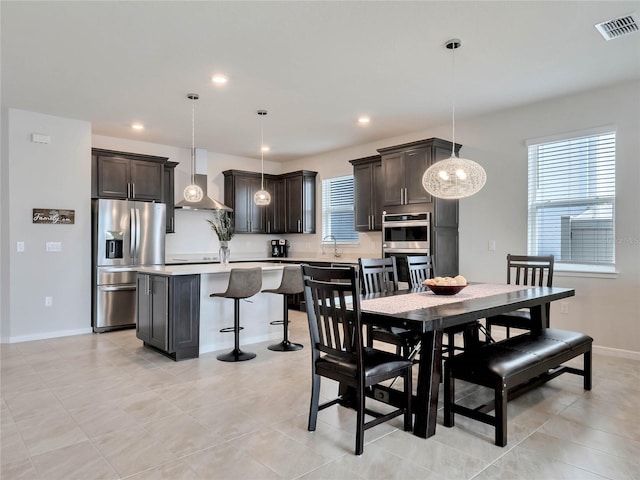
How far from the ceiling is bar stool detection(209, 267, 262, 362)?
187 centimetres

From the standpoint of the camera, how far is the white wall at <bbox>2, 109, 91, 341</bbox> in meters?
4.93

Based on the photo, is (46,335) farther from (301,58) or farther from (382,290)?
(301,58)

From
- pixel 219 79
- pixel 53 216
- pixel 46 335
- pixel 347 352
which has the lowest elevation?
pixel 46 335

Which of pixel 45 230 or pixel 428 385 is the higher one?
pixel 45 230

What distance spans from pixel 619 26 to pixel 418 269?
244cm

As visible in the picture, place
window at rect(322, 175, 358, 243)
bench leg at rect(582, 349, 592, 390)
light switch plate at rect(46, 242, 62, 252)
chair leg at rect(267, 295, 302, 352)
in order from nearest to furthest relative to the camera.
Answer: bench leg at rect(582, 349, 592, 390)
chair leg at rect(267, 295, 302, 352)
light switch plate at rect(46, 242, 62, 252)
window at rect(322, 175, 358, 243)

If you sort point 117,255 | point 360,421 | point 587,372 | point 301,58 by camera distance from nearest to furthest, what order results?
point 360,421 < point 587,372 < point 301,58 < point 117,255

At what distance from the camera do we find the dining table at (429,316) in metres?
2.37

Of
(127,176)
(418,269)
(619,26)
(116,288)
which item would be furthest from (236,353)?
(619,26)

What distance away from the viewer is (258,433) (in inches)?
101

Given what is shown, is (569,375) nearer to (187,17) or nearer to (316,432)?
(316,432)

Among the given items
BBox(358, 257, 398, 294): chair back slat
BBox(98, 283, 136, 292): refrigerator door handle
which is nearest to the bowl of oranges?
BBox(358, 257, 398, 294): chair back slat

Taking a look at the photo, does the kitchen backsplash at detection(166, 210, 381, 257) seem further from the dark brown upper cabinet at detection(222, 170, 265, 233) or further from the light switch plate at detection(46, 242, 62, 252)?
the light switch plate at detection(46, 242, 62, 252)

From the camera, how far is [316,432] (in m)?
2.57
